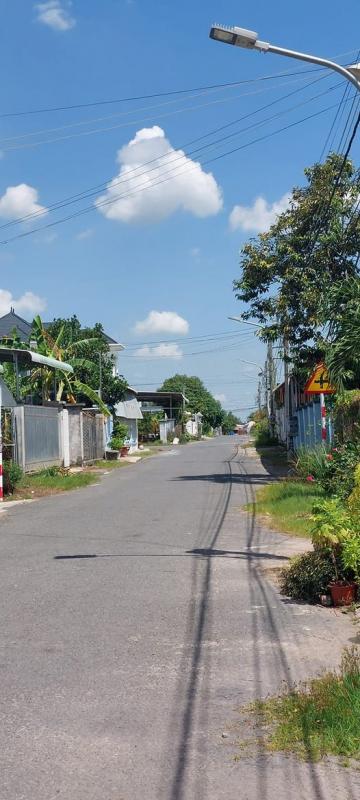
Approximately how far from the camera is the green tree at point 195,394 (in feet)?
366

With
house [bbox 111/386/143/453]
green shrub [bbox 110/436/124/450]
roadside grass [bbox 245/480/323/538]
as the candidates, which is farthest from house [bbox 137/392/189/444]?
roadside grass [bbox 245/480/323/538]

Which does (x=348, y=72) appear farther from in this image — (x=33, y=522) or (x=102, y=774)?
(x=33, y=522)

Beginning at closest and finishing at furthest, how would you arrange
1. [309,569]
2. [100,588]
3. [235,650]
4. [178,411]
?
[235,650], [309,569], [100,588], [178,411]

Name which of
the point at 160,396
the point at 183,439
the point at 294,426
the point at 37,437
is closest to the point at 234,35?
the point at 37,437

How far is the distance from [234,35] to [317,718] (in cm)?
794

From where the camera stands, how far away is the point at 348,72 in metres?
9.43

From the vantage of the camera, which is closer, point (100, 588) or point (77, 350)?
point (100, 588)

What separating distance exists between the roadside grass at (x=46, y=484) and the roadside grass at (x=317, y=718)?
15.3 meters

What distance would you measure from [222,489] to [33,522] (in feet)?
23.7

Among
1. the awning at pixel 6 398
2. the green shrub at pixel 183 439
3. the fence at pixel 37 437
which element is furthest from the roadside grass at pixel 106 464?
the green shrub at pixel 183 439

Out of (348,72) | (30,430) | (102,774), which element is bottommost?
(102,774)

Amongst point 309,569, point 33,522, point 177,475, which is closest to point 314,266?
point 177,475

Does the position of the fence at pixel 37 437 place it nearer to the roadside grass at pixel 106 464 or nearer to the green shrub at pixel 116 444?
the roadside grass at pixel 106 464

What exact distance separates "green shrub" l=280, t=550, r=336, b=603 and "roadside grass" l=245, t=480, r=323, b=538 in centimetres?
346
